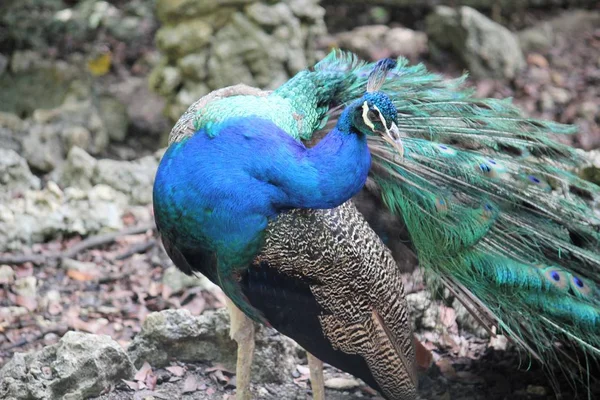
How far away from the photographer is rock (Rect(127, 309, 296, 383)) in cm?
369

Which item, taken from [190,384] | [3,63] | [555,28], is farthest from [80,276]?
[555,28]

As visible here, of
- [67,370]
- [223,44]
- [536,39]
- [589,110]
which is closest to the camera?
[67,370]

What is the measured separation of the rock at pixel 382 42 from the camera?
760cm

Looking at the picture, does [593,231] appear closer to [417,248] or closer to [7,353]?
[417,248]

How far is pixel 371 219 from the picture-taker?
3.51m

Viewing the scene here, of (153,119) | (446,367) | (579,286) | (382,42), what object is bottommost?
(153,119)

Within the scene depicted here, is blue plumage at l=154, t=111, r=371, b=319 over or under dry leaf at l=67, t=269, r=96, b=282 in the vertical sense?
over

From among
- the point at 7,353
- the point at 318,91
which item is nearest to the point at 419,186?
the point at 318,91

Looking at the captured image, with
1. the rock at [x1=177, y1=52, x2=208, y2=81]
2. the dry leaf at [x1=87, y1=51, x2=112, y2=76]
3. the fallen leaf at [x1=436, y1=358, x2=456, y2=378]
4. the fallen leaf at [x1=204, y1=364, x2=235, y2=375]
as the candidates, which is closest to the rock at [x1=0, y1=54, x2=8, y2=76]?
the dry leaf at [x1=87, y1=51, x2=112, y2=76]

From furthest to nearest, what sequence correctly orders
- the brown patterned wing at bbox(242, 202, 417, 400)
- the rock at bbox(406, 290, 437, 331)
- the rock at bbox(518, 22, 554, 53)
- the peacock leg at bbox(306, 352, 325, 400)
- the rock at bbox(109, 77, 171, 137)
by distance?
the rock at bbox(518, 22, 554, 53) < the rock at bbox(109, 77, 171, 137) < the rock at bbox(406, 290, 437, 331) < the peacock leg at bbox(306, 352, 325, 400) < the brown patterned wing at bbox(242, 202, 417, 400)

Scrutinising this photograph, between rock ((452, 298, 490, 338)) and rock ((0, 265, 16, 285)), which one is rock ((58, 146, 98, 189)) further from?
rock ((452, 298, 490, 338))

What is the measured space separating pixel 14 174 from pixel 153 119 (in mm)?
1777

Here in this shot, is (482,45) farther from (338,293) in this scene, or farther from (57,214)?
(338,293)

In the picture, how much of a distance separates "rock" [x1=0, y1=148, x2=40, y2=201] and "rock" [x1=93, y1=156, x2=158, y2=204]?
43 cm
